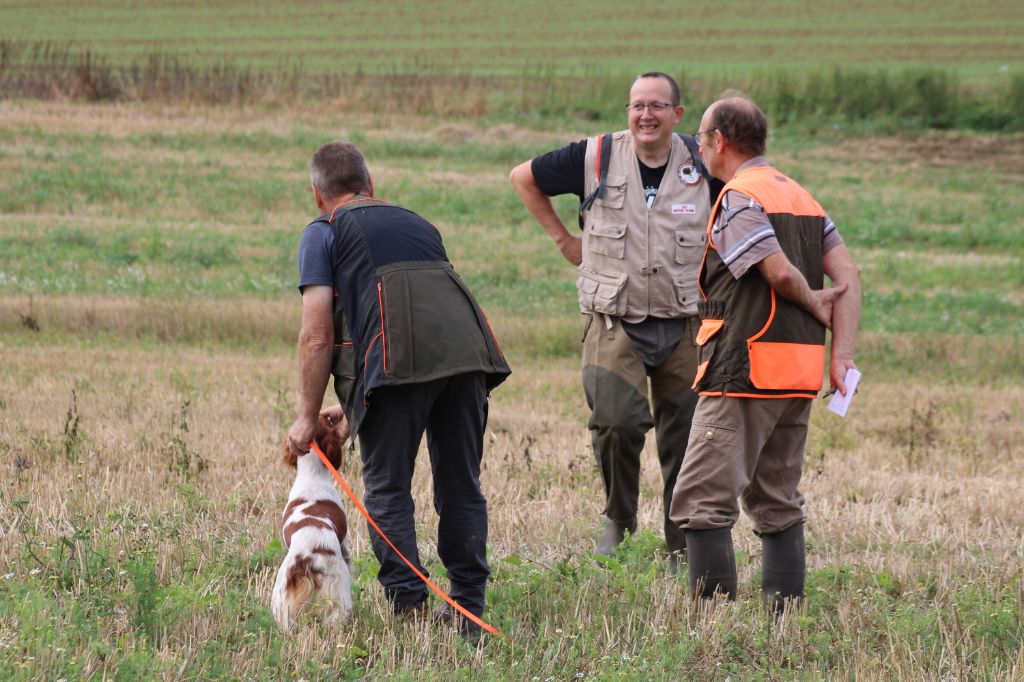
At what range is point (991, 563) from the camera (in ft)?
17.3

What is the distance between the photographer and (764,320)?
4230mm

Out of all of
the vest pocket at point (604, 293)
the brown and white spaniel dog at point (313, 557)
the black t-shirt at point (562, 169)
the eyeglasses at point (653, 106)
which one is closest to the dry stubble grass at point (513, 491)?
the brown and white spaniel dog at point (313, 557)

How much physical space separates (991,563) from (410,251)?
10.3ft

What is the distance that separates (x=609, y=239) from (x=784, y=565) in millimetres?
1652

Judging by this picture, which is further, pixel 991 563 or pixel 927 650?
pixel 991 563

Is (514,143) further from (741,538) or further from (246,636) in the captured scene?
(246,636)

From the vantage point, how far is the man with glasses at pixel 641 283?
17.0ft

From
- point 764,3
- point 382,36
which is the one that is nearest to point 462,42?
point 382,36

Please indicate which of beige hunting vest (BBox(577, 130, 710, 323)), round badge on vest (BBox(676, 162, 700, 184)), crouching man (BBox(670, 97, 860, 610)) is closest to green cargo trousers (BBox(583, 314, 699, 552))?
beige hunting vest (BBox(577, 130, 710, 323))

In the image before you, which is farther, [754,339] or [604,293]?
[604,293]

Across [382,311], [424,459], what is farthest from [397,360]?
[424,459]

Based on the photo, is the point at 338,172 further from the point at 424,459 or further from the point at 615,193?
the point at 424,459

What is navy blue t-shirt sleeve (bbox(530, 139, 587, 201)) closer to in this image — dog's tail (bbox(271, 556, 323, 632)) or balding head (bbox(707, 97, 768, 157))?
balding head (bbox(707, 97, 768, 157))

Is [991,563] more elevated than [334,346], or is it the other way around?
[334,346]
